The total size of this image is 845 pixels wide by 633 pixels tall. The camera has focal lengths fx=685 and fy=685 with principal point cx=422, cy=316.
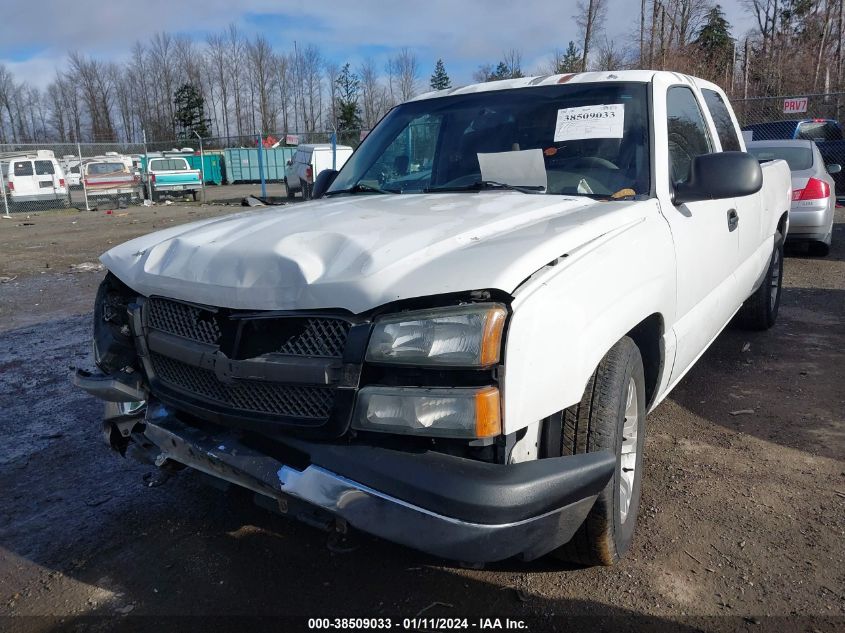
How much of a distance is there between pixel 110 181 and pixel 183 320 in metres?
24.8

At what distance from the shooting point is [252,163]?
128 ft

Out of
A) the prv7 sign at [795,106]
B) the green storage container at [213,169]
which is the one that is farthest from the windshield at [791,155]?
the green storage container at [213,169]

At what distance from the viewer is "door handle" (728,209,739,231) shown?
3682mm

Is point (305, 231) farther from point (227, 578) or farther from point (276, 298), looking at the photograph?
point (227, 578)

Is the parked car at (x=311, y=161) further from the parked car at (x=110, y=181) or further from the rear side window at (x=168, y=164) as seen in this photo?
the parked car at (x=110, y=181)

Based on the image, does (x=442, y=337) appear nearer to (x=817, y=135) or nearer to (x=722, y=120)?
(x=722, y=120)

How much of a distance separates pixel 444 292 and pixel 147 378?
1.32 metres

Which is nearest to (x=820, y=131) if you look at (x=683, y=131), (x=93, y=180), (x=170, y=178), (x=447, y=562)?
(x=683, y=131)

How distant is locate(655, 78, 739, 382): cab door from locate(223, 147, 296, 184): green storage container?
35.9m

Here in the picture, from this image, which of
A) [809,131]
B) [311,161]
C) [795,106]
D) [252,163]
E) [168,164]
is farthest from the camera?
[252,163]

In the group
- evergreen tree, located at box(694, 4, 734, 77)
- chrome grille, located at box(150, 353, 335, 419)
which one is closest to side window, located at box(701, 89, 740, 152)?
chrome grille, located at box(150, 353, 335, 419)

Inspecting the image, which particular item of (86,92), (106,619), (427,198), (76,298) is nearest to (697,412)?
(427,198)

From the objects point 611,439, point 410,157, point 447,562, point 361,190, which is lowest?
point 447,562

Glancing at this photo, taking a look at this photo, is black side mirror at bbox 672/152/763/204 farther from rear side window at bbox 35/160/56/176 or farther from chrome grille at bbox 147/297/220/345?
rear side window at bbox 35/160/56/176
